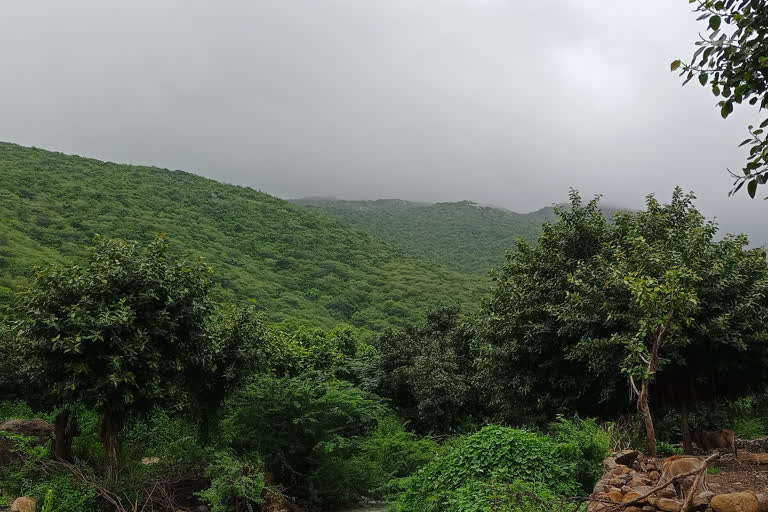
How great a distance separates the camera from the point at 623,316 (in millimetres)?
13125

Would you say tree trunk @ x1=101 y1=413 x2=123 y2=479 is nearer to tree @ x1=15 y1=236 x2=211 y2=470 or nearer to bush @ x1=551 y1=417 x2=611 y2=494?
tree @ x1=15 y1=236 x2=211 y2=470

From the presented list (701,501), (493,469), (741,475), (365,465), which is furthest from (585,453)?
(365,465)

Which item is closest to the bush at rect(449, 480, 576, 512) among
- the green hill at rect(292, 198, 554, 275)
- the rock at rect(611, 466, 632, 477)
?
the rock at rect(611, 466, 632, 477)

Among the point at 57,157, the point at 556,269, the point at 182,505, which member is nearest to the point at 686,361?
the point at 556,269

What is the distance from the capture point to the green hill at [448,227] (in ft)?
244

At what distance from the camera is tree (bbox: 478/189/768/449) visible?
11492mm

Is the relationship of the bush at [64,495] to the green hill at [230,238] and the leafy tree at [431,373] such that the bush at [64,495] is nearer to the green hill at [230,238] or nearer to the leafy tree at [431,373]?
the leafy tree at [431,373]

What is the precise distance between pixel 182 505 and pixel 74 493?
7.96ft

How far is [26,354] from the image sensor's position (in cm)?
1288

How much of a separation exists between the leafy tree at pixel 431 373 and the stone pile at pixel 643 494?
12095 mm

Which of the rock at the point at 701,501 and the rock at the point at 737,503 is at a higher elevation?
the rock at the point at 737,503

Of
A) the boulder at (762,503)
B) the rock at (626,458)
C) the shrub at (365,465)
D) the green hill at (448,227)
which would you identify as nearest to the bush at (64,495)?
the shrub at (365,465)

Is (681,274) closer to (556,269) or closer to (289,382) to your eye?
(556,269)

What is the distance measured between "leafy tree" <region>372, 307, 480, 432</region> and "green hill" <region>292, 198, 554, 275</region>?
36.5m
